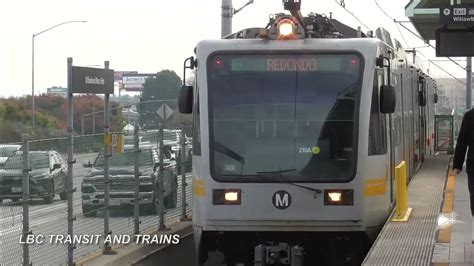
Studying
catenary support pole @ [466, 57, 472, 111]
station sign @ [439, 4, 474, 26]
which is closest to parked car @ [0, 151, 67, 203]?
station sign @ [439, 4, 474, 26]

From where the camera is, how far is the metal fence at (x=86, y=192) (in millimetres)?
7781

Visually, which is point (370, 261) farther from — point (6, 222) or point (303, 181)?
point (6, 222)

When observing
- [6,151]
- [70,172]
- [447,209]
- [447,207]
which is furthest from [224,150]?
[447,207]

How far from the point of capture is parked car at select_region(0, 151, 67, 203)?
7738 mm

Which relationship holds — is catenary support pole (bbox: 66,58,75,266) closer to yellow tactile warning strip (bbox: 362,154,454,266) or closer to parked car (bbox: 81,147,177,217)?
parked car (bbox: 81,147,177,217)

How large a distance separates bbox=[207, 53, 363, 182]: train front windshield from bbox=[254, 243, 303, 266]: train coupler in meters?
0.77

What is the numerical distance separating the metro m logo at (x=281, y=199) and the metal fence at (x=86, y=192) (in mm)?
2313

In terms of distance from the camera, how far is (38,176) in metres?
8.20

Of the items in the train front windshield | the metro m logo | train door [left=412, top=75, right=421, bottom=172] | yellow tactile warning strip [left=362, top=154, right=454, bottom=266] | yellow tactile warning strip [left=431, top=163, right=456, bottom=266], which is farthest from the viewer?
train door [left=412, top=75, right=421, bottom=172]

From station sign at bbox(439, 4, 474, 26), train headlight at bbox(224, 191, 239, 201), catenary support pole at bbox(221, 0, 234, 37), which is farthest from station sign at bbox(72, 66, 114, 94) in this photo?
station sign at bbox(439, 4, 474, 26)

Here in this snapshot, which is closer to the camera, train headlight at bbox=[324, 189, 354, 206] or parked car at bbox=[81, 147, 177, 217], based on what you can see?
train headlight at bbox=[324, 189, 354, 206]

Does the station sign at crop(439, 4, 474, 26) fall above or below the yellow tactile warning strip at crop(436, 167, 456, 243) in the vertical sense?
above

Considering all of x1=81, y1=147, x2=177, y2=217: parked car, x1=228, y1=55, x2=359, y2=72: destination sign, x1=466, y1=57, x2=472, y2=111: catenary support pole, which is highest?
x1=466, y1=57, x2=472, y2=111: catenary support pole

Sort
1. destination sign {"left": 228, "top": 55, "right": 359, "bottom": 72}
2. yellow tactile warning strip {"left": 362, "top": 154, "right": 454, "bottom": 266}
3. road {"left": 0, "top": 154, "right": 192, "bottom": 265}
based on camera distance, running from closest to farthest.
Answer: yellow tactile warning strip {"left": 362, "top": 154, "right": 454, "bottom": 266}
road {"left": 0, "top": 154, "right": 192, "bottom": 265}
destination sign {"left": 228, "top": 55, "right": 359, "bottom": 72}
